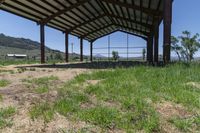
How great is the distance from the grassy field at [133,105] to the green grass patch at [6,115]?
37 cm

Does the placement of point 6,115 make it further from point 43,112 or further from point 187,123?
point 187,123

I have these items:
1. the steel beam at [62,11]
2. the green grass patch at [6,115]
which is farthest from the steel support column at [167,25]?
the steel beam at [62,11]

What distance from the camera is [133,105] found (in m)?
5.60

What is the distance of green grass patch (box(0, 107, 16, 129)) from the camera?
4828mm

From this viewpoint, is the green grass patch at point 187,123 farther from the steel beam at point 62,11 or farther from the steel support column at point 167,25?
the steel beam at point 62,11

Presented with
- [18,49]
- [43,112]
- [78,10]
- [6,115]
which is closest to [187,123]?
[43,112]

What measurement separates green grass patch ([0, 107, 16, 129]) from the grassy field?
37cm

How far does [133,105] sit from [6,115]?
2323mm

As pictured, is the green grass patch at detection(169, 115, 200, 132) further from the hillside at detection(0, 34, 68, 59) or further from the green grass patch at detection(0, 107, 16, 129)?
the hillside at detection(0, 34, 68, 59)

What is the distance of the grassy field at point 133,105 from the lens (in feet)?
15.9

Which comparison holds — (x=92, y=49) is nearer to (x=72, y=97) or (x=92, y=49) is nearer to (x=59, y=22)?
(x=59, y=22)

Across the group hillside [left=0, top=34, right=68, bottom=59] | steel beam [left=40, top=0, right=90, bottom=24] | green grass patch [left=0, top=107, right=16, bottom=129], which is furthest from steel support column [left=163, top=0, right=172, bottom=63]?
hillside [left=0, top=34, right=68, bottom=59]

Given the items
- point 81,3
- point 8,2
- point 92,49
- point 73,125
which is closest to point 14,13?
point 8,2

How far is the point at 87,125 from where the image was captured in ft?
15.7
